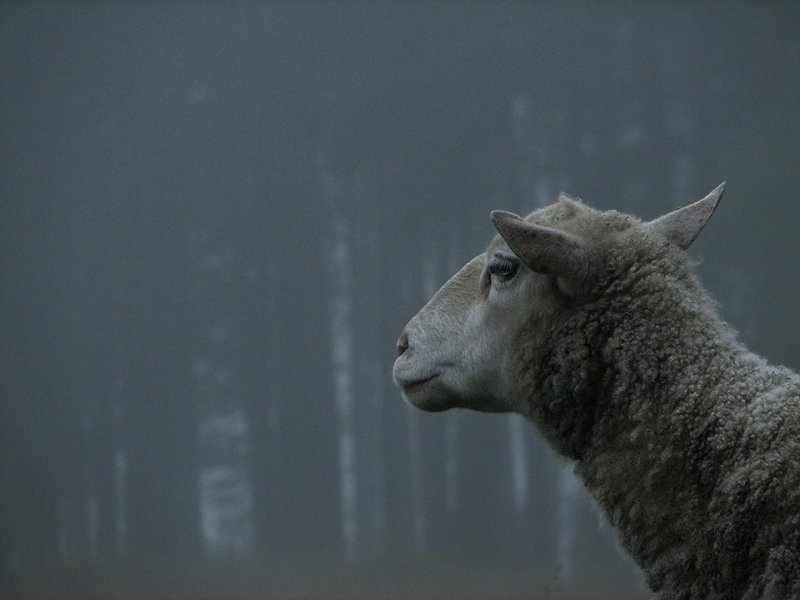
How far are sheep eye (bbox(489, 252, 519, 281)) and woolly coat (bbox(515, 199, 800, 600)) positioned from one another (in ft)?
0.69

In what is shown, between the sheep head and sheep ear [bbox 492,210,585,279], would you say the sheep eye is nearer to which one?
the sheep head

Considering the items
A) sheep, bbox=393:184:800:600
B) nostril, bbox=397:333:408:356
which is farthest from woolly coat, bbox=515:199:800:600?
nostril, bbox=397:333:408:356

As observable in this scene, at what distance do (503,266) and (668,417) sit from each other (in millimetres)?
846

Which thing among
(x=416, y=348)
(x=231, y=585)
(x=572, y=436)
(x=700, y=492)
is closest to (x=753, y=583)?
(x=700, y=492)

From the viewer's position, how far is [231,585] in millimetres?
14234

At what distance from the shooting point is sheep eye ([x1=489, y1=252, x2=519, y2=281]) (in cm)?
327

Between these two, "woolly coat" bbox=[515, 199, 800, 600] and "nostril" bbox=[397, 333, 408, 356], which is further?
"nostril" bbox=[397, 333, 408, 356]

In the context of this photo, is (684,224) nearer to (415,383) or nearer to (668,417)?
(668,417)

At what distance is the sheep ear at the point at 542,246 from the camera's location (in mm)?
2877

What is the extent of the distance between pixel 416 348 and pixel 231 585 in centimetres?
1180

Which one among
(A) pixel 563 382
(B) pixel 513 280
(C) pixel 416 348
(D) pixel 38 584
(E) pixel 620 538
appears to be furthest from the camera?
(D) pixel 38 584

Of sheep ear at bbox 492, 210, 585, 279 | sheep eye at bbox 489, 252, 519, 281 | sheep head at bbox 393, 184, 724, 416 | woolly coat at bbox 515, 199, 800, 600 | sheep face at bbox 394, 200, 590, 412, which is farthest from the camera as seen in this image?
sheep eye at bbox 489, 252, 519, 281

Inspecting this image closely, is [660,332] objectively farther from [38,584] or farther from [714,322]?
[38,584]

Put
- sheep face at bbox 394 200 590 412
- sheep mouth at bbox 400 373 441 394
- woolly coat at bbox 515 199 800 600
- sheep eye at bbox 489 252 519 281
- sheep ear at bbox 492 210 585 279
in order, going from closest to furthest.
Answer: woolly coat at bbox 515 199 800 600 < sheep ear at bbox 492 210 585 279 < sheep face at bbox 394 200 590 412 < sheep eye at bbox 489 252 519 281 < sheep mouth at bbox 400 373 441 394
